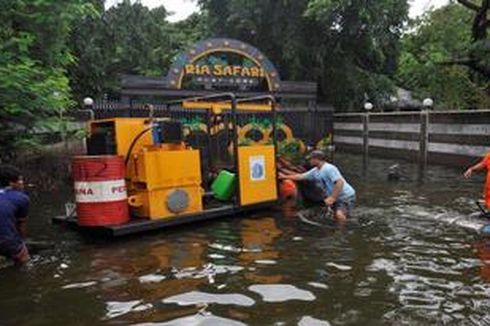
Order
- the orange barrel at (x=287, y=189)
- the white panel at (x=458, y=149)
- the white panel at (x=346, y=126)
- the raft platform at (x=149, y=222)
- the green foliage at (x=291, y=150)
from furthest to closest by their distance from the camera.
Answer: the white panel at (x=346, y=126), the green foliage at (x=291, y=150), the white panel at (x=458, y=149), the orange barrel at (x=287, y=189), the raft platform at (x=149, y=222)

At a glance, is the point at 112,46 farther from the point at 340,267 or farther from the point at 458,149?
the point at 340,267

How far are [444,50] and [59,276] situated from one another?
52.2 feet

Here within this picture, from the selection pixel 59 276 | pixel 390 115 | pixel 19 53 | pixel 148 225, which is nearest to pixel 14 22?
pixel 19 53

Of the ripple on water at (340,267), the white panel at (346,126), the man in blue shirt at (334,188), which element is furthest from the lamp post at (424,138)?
the ripple on water at (340,267)

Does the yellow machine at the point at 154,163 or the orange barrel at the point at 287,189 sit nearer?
the yellow machine at the point at 154,163

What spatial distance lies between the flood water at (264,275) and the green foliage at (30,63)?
206 cm

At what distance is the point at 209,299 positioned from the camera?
6.88m

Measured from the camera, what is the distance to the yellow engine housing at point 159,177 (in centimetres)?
1002

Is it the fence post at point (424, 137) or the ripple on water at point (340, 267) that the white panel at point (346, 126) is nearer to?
the fence post at point (424, 137)

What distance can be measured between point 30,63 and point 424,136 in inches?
579

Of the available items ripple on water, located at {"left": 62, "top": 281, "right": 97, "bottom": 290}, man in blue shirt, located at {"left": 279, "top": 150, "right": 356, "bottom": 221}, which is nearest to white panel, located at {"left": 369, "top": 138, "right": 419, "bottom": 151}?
man in blue shirt, located at {"left": 279, "top": 150, "right": 356, "bottom": 221}

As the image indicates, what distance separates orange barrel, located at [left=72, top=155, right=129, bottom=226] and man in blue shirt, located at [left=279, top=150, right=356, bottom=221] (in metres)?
3.58

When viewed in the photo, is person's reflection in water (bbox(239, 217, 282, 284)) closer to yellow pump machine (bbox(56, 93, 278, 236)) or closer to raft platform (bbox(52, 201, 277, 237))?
raft platform (bbox(52, 201, 277, 237))

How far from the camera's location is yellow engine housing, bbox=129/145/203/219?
32.9ft
